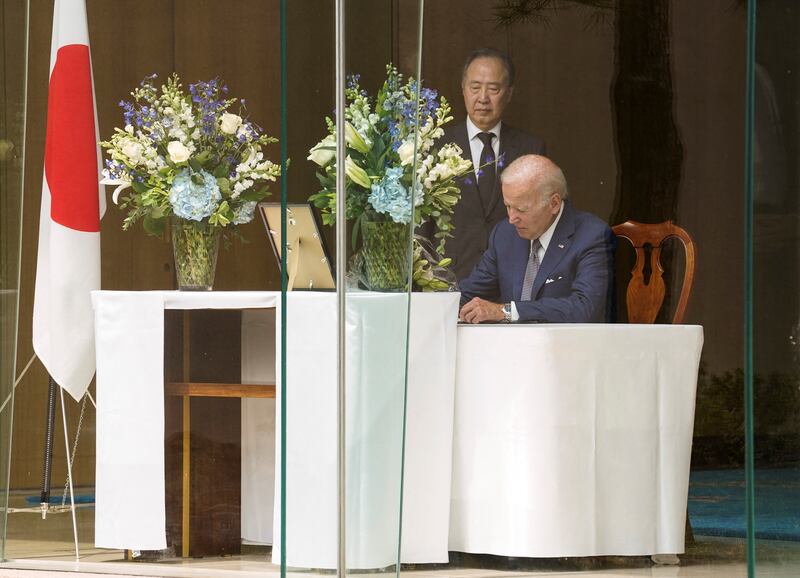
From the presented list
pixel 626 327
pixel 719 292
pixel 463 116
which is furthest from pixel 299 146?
pixel 719 292

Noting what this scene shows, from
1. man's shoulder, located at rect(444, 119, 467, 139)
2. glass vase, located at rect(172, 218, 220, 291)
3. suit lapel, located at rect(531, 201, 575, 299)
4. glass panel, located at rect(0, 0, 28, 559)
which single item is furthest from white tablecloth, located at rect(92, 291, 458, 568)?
man's shoulder, located at rect(444, 119, 467, 139)

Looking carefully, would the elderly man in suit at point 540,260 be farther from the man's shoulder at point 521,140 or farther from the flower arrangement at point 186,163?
the flower arrangement at point 186,163

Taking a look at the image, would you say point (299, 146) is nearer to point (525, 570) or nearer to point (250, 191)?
point (250, 191)

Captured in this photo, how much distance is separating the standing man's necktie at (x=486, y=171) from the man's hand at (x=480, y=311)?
0.29m

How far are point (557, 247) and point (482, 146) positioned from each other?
38 centimetres

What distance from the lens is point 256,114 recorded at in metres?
4.15

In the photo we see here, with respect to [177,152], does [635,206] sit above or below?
below

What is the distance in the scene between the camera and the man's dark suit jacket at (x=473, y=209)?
3631mm

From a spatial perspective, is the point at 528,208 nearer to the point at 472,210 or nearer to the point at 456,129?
the point at 472,210

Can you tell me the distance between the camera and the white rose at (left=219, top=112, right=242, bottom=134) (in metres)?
4.01

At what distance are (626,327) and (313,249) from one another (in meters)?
0.93

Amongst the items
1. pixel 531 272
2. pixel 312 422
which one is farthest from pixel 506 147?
pixel 312 422

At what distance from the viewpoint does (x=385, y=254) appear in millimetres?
3090

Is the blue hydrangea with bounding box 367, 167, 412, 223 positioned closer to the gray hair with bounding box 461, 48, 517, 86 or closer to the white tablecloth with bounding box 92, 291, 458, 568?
the white tablecloth with bounding box 92, 291, 458, 568
